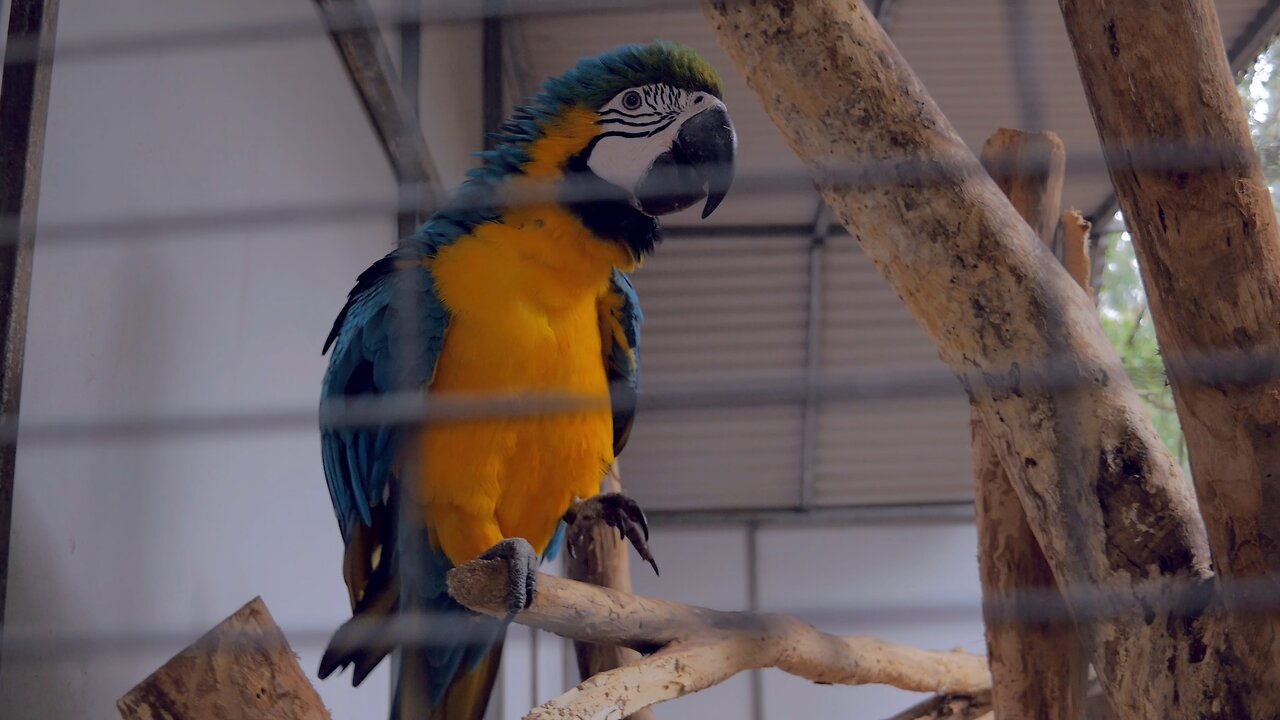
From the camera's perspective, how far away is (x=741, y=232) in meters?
4.28

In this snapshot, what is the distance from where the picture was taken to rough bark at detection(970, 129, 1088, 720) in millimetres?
1277

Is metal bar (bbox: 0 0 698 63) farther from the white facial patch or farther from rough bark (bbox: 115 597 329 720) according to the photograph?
rough bark (bbox: 115 597 329 720)

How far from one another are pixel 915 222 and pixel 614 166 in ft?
1.63

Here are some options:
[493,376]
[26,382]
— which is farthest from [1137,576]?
[26,382]

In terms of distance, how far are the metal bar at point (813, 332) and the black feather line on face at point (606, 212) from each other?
285cm

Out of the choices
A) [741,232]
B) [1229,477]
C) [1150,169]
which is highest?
[741,232]

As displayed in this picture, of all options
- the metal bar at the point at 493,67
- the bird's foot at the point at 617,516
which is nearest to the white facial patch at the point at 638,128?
the bird's foot at the point at 617,516

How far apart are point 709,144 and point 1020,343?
591mm

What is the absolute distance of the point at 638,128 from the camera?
1374 millimetres

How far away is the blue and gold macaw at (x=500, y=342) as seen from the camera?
1282mm

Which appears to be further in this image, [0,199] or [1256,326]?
[0,199]

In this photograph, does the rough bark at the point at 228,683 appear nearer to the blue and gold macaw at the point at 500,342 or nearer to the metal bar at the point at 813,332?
the blue and gold macaw at the point at 500,342

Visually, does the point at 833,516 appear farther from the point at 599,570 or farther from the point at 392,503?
the point at 392,503

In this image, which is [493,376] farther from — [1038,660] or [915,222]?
[1038,660]
